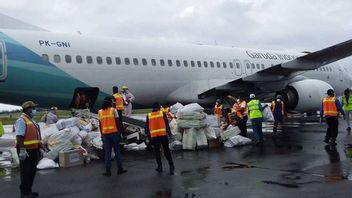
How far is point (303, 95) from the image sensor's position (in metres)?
19.8

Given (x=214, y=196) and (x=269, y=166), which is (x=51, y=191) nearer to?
(x=214, y=196)

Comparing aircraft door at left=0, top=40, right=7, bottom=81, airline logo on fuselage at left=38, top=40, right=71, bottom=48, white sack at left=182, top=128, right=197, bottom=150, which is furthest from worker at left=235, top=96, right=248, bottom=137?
aircraft door at left=0, top=40, right=7, bottom=81

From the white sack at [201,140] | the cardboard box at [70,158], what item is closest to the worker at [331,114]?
the white sack at [201,140]

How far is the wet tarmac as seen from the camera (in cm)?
695

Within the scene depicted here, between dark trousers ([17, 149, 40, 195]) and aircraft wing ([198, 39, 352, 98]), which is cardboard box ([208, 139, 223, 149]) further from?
aircraft wing ([198, 39, 352, 98])

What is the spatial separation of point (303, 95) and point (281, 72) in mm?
1528

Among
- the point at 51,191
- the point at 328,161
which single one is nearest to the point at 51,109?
the point at 51,191

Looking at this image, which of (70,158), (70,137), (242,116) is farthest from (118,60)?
(70,158)

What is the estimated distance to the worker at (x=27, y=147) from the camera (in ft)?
23.3

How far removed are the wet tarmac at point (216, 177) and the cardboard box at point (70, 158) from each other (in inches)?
13.4

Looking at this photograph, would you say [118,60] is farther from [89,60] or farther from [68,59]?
[68,59]

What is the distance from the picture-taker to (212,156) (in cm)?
1100

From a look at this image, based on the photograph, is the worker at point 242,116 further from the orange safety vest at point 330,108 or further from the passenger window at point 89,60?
the passenger window at point 89,60

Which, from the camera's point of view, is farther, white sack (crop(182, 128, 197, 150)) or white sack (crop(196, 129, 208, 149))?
white sack (crop(196, 129, 208, 149))
